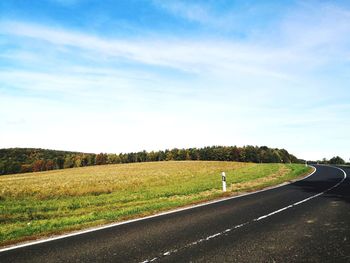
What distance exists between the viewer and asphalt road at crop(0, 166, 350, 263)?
221 inches

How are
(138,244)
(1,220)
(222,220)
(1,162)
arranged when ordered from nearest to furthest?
(138,244), (222,220), (1,220), (1,162)

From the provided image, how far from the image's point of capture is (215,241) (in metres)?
6.62

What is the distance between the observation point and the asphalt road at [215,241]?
221 inches

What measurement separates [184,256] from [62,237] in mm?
3653

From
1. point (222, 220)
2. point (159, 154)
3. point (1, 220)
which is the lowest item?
point (1, 220)

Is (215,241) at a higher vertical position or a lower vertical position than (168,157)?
lower

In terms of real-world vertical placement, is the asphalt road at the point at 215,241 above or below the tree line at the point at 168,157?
below

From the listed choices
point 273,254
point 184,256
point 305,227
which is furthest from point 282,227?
point 184,256

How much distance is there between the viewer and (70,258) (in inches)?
231

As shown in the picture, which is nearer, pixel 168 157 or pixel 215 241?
pixel 215 241

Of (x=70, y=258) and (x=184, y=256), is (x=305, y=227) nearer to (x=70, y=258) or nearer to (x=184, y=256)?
(x=184, y=256)

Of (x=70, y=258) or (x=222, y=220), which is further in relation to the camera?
(x=222, y=220)

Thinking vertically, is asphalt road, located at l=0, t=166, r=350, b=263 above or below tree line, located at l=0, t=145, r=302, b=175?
below

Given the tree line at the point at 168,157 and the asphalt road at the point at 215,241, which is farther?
the tree line at the point at 168,157
